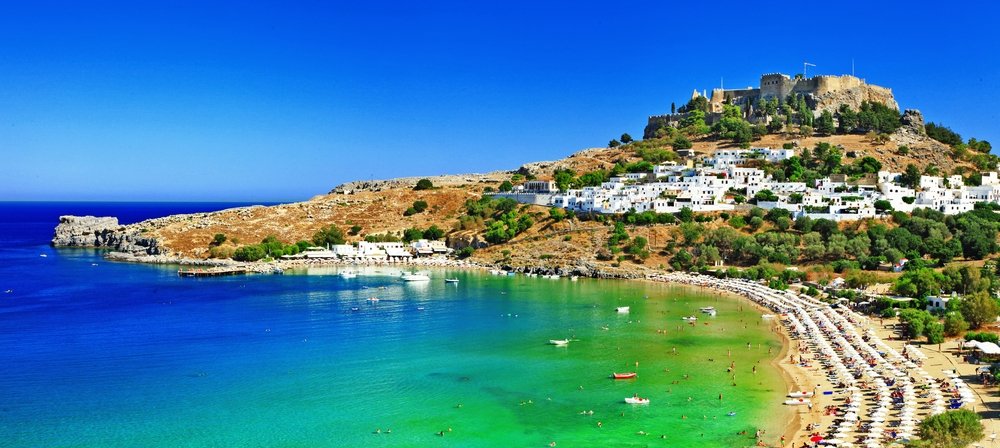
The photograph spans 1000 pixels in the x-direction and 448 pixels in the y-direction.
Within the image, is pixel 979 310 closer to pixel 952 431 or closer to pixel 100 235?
pixel 952 431

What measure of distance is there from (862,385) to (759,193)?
1824 inches

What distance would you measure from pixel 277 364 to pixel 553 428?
44.6ft

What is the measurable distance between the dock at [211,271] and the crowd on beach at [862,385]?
4433 centimetres

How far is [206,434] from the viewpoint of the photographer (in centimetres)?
2414

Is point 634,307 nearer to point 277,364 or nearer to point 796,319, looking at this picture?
point 796,319

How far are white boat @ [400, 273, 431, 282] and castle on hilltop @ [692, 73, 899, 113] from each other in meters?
56.7

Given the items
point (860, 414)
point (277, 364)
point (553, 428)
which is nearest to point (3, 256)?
point (277, 364)

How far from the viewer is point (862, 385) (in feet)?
87.6

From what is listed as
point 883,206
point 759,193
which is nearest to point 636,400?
point 883,206

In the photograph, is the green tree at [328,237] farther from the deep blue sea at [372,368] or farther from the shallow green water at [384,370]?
the shallow green water at [384,370]

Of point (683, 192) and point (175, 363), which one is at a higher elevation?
point (683, 192)

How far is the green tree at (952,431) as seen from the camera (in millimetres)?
19984

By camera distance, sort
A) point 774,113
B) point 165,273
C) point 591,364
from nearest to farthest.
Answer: point 591,364 < point 165,273 < point 774,113

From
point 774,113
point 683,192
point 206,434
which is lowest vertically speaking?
point 206,434
